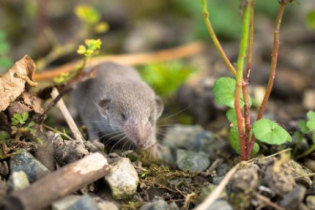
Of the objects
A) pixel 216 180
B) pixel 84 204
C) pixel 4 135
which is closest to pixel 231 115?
pixel 216 180

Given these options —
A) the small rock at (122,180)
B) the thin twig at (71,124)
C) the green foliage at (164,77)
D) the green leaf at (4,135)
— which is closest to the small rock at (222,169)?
the small rock at (122,180)

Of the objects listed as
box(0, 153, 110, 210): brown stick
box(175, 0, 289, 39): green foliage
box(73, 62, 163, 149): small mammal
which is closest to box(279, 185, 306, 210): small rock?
box(0, 153, 110, 210): brown stick

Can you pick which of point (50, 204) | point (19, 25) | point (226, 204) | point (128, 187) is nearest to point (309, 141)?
point (226, 204)

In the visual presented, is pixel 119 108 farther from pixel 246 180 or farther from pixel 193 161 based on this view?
pixel 246 180

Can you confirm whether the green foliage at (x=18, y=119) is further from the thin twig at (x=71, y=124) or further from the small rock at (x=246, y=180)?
the small rock at (x=246, y=180)

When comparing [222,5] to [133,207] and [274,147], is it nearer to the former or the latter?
[274,147]
